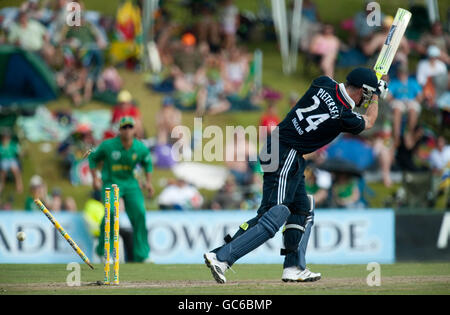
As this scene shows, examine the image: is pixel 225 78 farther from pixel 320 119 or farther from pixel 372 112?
pixel 320 119

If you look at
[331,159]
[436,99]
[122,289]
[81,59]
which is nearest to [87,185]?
[81,59]

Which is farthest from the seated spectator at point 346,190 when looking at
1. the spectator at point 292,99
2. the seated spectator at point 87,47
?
the seated spectator at point 87,47

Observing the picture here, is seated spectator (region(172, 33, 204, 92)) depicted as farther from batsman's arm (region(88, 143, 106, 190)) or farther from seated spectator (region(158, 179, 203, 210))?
batsman's arm (region(88, 143, 106, 190))

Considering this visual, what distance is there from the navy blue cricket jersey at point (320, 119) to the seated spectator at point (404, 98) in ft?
33.2

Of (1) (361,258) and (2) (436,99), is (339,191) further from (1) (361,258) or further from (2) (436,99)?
(2) (436,99)

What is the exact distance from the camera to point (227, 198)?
63.7 feet

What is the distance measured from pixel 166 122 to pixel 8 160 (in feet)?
11.3

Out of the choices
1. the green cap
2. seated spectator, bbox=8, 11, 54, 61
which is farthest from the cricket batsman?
seated spectator, bbox=8, 11, 54, 61

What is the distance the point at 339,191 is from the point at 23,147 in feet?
22.7

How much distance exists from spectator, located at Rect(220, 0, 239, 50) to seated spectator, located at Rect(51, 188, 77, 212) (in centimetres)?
624

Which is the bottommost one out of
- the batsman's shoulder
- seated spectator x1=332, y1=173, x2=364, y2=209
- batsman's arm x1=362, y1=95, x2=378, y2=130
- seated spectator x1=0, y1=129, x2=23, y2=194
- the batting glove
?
seated spectator x1=332, y1=173, x2=364, y2=209

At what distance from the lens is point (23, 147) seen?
68.6 feet

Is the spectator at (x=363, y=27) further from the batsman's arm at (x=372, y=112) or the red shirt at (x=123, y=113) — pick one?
the batsman's arm at (x=372, y=112)

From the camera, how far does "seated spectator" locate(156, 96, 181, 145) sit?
20.8 meters
